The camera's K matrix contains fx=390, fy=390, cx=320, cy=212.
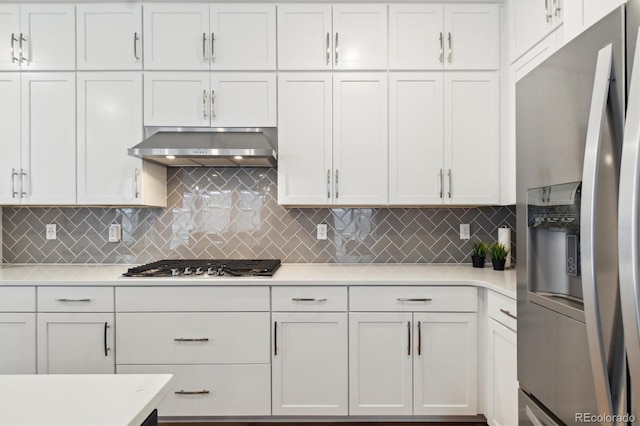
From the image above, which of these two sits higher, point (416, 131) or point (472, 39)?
point (472, 39)

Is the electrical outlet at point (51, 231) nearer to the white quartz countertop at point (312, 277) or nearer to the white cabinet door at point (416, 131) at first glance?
the white quartz countertop at point (312, 277)

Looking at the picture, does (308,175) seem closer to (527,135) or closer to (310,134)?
(310,134)

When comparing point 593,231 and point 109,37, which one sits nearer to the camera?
point 593,231

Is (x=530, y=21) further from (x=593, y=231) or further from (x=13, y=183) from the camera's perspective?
(x=13, y=183)

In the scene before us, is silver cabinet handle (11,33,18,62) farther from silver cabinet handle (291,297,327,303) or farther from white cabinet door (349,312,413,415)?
white cabinet door (349,312,413,415)

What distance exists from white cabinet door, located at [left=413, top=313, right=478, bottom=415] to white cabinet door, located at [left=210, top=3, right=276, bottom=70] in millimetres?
1896

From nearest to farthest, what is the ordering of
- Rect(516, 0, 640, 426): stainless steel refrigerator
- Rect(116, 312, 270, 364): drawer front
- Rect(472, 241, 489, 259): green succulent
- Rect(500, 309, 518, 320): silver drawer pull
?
1. Rect(516, 0, 640, 426): stainless steel refrigerator
2. Rect(500, 309, 518, 320): silver drawer pull
3. Rect(116, 312, 270, 364): drawer front
4. Rect(472, 241, 489, 259): green succulent

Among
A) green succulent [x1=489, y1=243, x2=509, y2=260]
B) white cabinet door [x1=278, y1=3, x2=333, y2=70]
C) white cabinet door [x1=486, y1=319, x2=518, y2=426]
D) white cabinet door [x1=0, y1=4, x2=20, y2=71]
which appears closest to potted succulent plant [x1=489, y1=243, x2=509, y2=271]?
green succulent [x1=489, y1=243, x2=509, y2=260]

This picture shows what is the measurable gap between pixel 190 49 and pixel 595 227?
2.48 meters

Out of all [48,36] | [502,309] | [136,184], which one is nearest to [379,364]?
[502,309]

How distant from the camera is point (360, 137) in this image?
256cm

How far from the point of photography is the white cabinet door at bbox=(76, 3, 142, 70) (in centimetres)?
254

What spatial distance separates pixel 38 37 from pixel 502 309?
327 centimetres

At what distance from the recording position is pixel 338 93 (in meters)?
2.55
